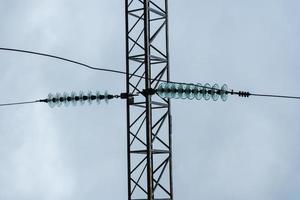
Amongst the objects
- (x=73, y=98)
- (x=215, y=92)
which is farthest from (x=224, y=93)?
(x=73, y=98)

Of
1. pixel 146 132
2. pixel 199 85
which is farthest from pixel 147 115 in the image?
pixel 199 85

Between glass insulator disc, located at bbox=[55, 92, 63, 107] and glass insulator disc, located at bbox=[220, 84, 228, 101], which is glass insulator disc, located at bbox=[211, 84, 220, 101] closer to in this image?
glass insulator disc, located at bbox=[220, 84, 228, 101]

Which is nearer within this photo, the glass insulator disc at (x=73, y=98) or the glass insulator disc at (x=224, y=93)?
the glass insulator disc at (x=224, y=93)

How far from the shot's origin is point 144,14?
23.3 m

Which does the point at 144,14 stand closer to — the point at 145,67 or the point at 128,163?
the point at 145,67

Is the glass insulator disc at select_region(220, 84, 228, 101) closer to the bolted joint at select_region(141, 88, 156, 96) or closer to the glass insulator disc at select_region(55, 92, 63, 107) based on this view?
the bolted joint at select_region(141, 88, 156, 96)

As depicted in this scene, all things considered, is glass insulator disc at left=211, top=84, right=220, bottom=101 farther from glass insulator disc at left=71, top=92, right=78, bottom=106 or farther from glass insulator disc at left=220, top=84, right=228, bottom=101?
glass insulator disc at left=71, top=92, right=78, bottom=106

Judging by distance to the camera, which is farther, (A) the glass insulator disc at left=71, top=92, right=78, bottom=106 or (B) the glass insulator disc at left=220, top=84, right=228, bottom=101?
(A) the glass insulator disc at left=71, top=92, right=78, bottom=106

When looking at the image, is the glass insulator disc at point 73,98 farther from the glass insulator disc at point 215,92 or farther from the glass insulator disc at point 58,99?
the glass insulator disc at point 215,92

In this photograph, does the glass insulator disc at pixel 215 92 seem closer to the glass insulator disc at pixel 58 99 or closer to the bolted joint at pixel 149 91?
A: the bolted joint at pixel 149 91

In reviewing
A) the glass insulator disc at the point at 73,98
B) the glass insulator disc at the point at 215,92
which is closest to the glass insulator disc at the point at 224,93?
the glass insulator disc at the point at 215,92

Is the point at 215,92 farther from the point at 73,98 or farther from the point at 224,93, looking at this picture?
the point at 73,98

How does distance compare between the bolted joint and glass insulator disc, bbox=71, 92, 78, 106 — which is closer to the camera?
the bolted joint

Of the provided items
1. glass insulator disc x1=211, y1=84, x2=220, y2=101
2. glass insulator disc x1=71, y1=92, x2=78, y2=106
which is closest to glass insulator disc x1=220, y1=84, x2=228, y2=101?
glass insulator disc x1=211, y1=84, x2=220, y2=101
